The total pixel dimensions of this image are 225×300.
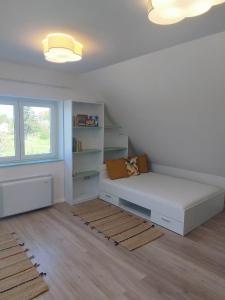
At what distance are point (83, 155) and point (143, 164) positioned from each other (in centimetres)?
125

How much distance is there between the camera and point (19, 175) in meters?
3.37

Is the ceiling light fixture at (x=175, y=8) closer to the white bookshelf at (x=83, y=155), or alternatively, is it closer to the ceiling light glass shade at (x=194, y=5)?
the ceiling light glass shade at (x=194, y=5)

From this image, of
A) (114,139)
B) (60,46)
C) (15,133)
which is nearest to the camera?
(60,46)

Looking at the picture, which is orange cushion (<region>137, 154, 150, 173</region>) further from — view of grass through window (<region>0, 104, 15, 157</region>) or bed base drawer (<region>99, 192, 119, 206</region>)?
view of grass through window (<region>0, 104, 15, 157</region>)

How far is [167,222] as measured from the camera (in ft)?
9.70

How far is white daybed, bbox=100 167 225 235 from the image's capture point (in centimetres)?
285

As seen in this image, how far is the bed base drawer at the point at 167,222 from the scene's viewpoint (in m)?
2.80

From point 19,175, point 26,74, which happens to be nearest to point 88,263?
point 19,175

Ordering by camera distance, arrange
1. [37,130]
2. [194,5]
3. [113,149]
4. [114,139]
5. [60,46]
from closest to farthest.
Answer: [194,5] → [60,46] → [37,130] → [113,149] → [114,139]

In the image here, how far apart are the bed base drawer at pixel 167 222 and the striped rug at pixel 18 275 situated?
1.67 meters

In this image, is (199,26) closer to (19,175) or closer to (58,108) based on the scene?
(58,108)

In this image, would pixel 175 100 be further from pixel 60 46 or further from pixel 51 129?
pixel 51 129

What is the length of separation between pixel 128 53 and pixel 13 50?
1.34 meters

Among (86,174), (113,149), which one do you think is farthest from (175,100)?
(86,174)
